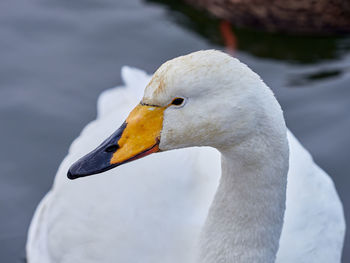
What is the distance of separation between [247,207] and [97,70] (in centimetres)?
337

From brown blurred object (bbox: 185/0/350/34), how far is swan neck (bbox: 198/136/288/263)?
337cm

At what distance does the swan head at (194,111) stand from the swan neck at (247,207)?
11cm

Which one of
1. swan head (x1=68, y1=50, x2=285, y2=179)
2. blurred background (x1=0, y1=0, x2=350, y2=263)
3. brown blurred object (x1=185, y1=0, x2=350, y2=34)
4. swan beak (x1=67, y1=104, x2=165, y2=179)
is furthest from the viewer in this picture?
brown blurred object (x1=185, y1=0, x2=350, y2=34)

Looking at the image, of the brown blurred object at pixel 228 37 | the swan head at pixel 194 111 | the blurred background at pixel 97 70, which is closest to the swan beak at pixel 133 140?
the swan head at pixel 194 111

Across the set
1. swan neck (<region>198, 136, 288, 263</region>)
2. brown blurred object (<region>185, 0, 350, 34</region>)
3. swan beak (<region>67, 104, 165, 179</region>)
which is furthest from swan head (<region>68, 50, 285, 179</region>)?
brown blurred object (<region>185, 0, 350, 34</region>)

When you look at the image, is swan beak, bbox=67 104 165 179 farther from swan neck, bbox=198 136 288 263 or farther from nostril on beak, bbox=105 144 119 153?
swan neck, bbox=198 136 288 263

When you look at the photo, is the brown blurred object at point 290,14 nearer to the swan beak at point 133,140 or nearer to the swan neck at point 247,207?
the swan neck at point 247,207

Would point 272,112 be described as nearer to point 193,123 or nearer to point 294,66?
point 193,123

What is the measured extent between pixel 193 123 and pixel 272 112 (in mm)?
314

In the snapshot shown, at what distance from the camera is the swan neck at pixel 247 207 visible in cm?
275

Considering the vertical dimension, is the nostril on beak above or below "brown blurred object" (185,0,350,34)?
above

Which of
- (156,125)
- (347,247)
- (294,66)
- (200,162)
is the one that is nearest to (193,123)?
(156,125)

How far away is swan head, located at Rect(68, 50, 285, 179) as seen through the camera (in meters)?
2.54

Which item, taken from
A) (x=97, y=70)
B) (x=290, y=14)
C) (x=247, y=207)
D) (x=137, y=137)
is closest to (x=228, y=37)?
(x=290, y=14)
